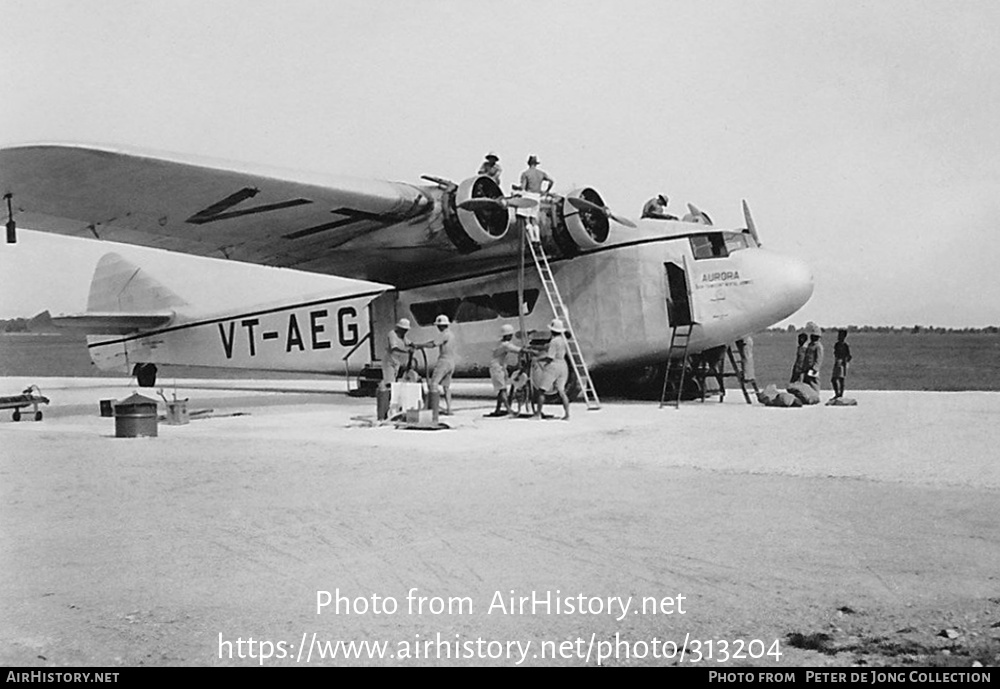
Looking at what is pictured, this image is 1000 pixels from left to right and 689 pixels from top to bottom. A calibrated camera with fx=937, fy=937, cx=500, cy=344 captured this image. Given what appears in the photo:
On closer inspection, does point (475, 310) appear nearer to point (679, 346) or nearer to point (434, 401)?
point (679, 346)

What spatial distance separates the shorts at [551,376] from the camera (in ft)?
41.3

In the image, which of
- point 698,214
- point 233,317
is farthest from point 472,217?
point 233,317

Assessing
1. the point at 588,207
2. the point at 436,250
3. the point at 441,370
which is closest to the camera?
the point at 441,370

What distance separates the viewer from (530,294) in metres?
15.8

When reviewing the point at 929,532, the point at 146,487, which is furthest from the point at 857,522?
the point at 146,487

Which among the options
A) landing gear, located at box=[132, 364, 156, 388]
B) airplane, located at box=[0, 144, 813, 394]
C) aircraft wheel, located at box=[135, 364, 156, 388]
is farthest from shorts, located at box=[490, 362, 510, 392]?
aircraft wheel, located at box=[135, 364, 156, 388]

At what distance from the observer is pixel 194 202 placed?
12805mm

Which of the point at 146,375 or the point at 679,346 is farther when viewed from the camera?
the point at 146,375

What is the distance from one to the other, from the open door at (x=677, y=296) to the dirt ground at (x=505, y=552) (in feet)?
17.9

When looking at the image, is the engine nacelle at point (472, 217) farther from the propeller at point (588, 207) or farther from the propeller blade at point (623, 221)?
the propeller blade at point (623, 221)

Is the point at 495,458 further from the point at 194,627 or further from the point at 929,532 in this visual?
the point at 194,627

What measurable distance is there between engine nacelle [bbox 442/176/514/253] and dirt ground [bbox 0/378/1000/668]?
5.34 meters

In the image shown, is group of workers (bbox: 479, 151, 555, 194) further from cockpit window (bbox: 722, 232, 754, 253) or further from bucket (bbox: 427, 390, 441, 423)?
bucket (bbox: 427, 390, 441, 423)

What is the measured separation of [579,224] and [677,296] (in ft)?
6.41
